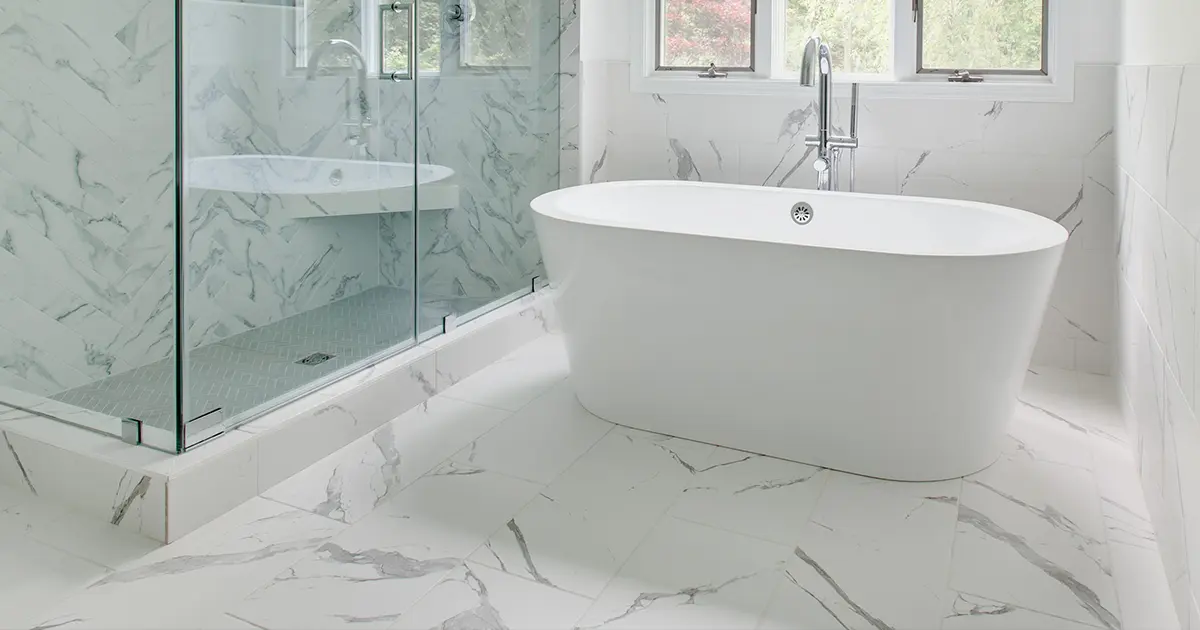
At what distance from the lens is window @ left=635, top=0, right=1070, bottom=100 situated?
3260 millimetres

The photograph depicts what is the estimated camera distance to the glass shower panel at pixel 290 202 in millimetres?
2211

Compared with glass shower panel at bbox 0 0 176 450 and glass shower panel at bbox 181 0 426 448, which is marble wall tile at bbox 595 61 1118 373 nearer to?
glass shower panel at bbox 181 0 426 448

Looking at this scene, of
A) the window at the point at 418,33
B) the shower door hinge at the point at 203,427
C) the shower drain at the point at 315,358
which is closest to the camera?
the shower door hinge at the point at 203,427

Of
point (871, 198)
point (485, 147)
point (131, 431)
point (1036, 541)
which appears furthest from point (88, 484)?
point (871, 198)

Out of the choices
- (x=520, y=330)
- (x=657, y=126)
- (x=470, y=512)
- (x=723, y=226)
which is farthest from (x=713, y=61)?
(x=470, y=512)

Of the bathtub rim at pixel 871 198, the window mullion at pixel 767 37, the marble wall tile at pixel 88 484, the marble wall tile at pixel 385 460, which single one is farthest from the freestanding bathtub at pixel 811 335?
the marble wall tile at pixel 88 484

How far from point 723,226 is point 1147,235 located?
4.66 feet

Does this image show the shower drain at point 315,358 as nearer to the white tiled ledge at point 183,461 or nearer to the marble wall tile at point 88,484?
the white tiled ledge at point 183,461

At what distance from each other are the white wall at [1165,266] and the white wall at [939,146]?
282mm

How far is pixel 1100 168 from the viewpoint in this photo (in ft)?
10.3

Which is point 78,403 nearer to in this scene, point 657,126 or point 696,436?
point 696,436

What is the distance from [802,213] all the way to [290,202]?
176cm

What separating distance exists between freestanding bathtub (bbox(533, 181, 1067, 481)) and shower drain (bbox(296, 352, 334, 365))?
2.36ft

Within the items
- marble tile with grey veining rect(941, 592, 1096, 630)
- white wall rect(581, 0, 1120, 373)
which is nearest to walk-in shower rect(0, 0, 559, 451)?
white wall rect(581, 0, 1120, 373)
